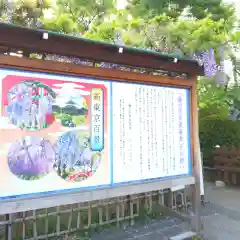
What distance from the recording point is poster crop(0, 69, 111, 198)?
3.29 m

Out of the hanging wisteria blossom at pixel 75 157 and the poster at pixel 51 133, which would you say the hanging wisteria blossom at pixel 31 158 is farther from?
the hanging wisteria blossom at pixel 75 157

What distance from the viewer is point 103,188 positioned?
12.8 ft

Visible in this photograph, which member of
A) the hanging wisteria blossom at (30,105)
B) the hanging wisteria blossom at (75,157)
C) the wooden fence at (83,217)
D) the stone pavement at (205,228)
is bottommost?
the stone pavement at (205,228)

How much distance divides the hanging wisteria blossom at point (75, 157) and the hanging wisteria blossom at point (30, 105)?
320 millimetres

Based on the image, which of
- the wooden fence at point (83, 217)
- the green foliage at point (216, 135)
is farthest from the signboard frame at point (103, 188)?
the green foliage at point (216, 135)

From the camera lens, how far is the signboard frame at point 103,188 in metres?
3.30

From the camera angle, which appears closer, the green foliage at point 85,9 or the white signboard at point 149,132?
the white signboard at point 149,132

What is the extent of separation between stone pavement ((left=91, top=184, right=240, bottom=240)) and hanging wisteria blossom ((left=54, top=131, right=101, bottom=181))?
1.54 m

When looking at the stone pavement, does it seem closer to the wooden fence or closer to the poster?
the wooden fence

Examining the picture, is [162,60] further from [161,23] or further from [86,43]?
[161,23]

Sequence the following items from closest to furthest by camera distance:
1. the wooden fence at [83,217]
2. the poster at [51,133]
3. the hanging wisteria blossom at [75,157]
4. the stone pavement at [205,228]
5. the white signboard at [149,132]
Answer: the poster at [51,133]
the hanging wisteria blossom at [75,157]
the white signboard at [149,132]
the wooden fence at [83,217]
the stone pavement at [205,228]

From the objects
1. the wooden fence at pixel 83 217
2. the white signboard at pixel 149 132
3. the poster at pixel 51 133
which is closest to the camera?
the poster at pixel 51 133

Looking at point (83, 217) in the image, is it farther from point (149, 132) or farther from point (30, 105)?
point (30, 105)

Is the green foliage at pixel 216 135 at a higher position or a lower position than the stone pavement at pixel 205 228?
higher
